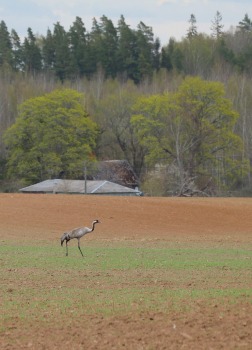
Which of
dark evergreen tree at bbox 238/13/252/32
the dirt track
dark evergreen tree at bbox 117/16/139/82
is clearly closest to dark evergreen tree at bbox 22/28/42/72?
dark evergreen tree at bbox 117/16/139/82

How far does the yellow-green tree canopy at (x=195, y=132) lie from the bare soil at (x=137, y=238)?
2197cm

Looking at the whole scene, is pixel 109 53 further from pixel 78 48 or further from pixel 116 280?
pixel 116 280

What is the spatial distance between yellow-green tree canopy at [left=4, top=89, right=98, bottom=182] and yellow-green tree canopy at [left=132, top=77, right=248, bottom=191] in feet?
18.5

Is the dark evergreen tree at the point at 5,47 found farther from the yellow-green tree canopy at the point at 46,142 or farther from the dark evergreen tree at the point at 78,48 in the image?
the yellow-green tree canopy at the point at 46,142

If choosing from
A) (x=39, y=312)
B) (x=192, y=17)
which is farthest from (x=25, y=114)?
(x=192, y=17)

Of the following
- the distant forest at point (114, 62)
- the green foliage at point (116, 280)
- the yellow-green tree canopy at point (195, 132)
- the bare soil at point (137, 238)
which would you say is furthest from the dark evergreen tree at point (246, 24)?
the green foliage at point (116, 280)

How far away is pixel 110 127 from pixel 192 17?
250 feet

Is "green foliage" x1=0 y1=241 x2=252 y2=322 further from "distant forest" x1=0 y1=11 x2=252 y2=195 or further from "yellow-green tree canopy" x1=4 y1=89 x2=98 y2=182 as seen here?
"distant forest" x1=0 y1=11 x2=252 y2=195

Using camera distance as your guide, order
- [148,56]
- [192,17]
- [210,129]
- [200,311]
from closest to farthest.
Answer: [200,311] < [210,129] < [148,56] < [192,17]

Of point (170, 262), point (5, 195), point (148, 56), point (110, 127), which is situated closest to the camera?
point (170, 262)

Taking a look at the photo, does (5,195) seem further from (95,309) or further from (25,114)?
(95,309)

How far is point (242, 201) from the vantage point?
4841 cm

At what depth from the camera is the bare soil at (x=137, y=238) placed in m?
11.2

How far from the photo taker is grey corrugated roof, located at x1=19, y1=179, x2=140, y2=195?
2410 inches
